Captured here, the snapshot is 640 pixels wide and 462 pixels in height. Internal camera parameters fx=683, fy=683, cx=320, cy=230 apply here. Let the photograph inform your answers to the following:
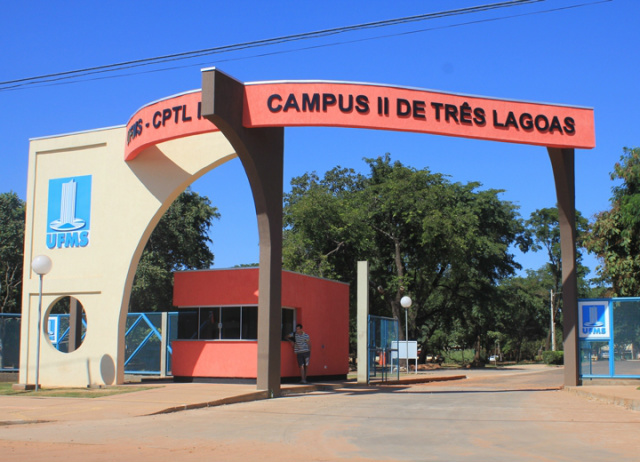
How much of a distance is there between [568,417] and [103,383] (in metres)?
11.5

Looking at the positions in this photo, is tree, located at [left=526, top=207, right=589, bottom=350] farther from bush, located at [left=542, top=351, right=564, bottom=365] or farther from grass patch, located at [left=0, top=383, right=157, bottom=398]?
grass patch, located at [left=0, top=383, right=157, bottom=398]

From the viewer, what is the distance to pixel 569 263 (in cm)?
1733

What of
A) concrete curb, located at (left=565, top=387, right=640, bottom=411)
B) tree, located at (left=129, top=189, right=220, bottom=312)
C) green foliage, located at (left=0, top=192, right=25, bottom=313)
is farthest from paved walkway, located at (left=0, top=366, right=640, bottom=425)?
green foliage, located at (left=0, top=192, right=25, bottom=313)

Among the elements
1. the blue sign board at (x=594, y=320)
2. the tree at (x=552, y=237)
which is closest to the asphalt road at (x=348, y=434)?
the blue sign board at (x=594, y=320)

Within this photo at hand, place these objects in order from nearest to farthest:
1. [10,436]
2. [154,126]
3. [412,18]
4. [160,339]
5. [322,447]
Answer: [322,447], [10,436], [412,18], [154,126], [160,339]

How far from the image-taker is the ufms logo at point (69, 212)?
722 inches

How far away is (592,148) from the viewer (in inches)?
644

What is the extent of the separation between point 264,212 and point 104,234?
527 centimetres

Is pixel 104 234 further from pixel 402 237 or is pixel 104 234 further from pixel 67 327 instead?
pixel 402 237

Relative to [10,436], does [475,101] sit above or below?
above

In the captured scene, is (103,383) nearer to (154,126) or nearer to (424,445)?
(154,126)

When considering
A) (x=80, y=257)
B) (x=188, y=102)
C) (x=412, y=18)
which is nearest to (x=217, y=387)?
(x=80, y=257)

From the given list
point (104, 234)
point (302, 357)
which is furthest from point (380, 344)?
point (104, 234)

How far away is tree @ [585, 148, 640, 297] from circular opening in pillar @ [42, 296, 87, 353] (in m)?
19.9
